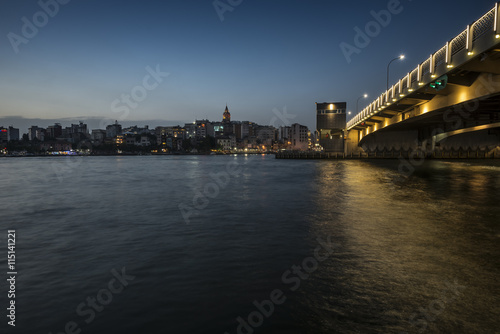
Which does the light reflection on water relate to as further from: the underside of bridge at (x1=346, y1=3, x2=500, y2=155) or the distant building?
the distant building

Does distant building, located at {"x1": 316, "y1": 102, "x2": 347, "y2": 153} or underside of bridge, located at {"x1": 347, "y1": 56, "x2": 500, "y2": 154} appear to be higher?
distant building, located at {"x1": 316, "y1": 102, "x2": 347, "y2": 153}

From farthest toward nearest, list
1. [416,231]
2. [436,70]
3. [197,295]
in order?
[436,70] → [416,231] → [197,295]

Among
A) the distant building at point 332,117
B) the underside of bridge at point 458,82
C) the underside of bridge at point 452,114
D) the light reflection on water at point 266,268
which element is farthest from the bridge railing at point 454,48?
the distant building at point 332,117

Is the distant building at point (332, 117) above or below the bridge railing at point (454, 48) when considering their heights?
above

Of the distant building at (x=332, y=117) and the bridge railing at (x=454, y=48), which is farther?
the distant building at (x=332, y=117)

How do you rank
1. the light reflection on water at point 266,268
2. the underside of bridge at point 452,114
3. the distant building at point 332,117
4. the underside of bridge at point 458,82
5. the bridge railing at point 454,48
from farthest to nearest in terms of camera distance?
the distant building at point 332,117 < the underside of bridge at point 452,114 < the underside of bridge at point 458,82 < the bridge railing at point 454,48 < the light reflection on water at point 266,268

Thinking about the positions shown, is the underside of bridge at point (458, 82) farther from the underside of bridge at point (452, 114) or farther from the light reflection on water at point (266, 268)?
the light reflection on water at point (266, 268)

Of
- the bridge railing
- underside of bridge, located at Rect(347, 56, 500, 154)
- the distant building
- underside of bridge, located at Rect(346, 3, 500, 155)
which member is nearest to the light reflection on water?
underside of bridge, located at Rect(346, 3, 500, 155)

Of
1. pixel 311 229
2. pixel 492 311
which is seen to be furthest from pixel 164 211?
pixel 492 311

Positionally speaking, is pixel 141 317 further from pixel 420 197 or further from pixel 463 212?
pixel 420 197

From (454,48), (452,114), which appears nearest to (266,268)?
(454,48)

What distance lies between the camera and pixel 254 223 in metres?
12.8

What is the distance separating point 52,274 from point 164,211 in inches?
353

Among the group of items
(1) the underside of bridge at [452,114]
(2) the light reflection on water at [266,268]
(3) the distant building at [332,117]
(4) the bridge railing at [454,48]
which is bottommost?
(2) the light reflection on water at [266,268]
